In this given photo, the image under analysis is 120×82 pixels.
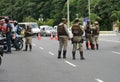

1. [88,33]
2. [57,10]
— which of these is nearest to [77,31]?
[88,33]

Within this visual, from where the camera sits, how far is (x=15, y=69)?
18500 mm

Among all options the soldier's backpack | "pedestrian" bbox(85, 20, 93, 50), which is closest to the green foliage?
"pedestrian" bbox(85, 20, 93, 50)

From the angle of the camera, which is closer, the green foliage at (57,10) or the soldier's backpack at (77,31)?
the soldier's backpack at (77,31)

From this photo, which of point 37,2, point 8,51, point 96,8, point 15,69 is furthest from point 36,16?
point 15,69

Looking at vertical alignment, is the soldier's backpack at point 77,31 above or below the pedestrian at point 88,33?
above

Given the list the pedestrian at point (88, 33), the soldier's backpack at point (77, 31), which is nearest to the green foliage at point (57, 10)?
the pedestrian at point (88, 33)

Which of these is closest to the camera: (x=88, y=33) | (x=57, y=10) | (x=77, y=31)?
(x=77, y=31)

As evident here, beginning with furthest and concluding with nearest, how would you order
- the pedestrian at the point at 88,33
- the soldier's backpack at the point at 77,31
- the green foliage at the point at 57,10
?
1. the green foliage at the point at 57,10
2. the pedestrian at the point at 88,33
3. the soldier's backpack at the point at 77,31

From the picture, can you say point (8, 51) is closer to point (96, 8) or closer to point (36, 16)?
point (96, 8)

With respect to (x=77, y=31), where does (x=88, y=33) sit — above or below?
below

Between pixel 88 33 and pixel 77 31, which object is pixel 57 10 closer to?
pixel 88 33

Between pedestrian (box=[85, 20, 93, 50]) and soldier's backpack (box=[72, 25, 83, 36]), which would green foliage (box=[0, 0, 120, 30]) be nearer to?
pedestrian (box=[85, 20, 93, 50])

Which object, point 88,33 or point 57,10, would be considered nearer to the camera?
point 88,33

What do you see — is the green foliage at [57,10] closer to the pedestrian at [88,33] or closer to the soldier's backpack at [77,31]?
the pedestrian at [88,33]
